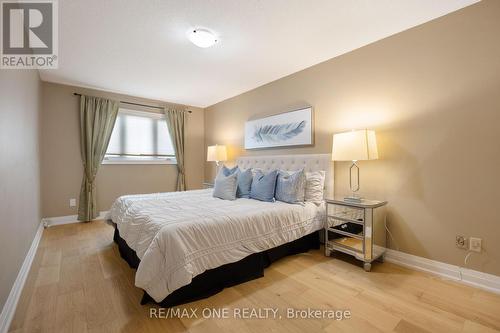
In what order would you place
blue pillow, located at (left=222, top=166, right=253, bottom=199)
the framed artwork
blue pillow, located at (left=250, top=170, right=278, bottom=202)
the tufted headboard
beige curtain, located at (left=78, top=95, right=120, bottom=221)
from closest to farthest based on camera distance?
blue pillow, located at (left=250, top=170, right=278, bottom=202), the tufted headboard, blue pillow, located at (left=222, top=166, right=253, bottom=199), the framed artwork, beige curtain, located at (left=78, top=95, right=120, bottom=221)

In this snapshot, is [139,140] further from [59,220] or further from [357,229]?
[357,229]

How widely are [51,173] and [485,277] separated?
561 cm

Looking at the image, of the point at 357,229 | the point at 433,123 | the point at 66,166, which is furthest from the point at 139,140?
the point at 433,123

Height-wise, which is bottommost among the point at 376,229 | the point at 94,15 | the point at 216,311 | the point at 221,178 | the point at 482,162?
the point at 216,311

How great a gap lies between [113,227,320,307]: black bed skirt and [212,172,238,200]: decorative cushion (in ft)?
2.95

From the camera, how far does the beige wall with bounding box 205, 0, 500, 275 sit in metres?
1.89

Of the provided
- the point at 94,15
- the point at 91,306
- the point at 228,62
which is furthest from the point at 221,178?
the point at 94,15

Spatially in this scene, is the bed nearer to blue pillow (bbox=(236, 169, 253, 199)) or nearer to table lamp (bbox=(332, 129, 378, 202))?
blue pillow (bbox=(236, 169, 253, 199))

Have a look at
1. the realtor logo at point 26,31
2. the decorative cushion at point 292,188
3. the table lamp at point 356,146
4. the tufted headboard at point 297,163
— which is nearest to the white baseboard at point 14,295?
the realtor logo at point 26,31

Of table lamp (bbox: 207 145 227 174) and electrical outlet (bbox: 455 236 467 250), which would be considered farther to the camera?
table lamp (bbox: 207 145 227 174)

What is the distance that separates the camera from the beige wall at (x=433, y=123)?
6.20ft

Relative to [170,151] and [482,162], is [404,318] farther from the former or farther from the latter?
[170,151]

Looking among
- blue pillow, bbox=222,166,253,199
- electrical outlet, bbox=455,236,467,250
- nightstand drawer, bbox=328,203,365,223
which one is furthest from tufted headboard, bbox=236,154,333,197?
electrical outlet, bbox=455,236,467,250

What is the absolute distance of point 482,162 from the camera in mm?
1905
